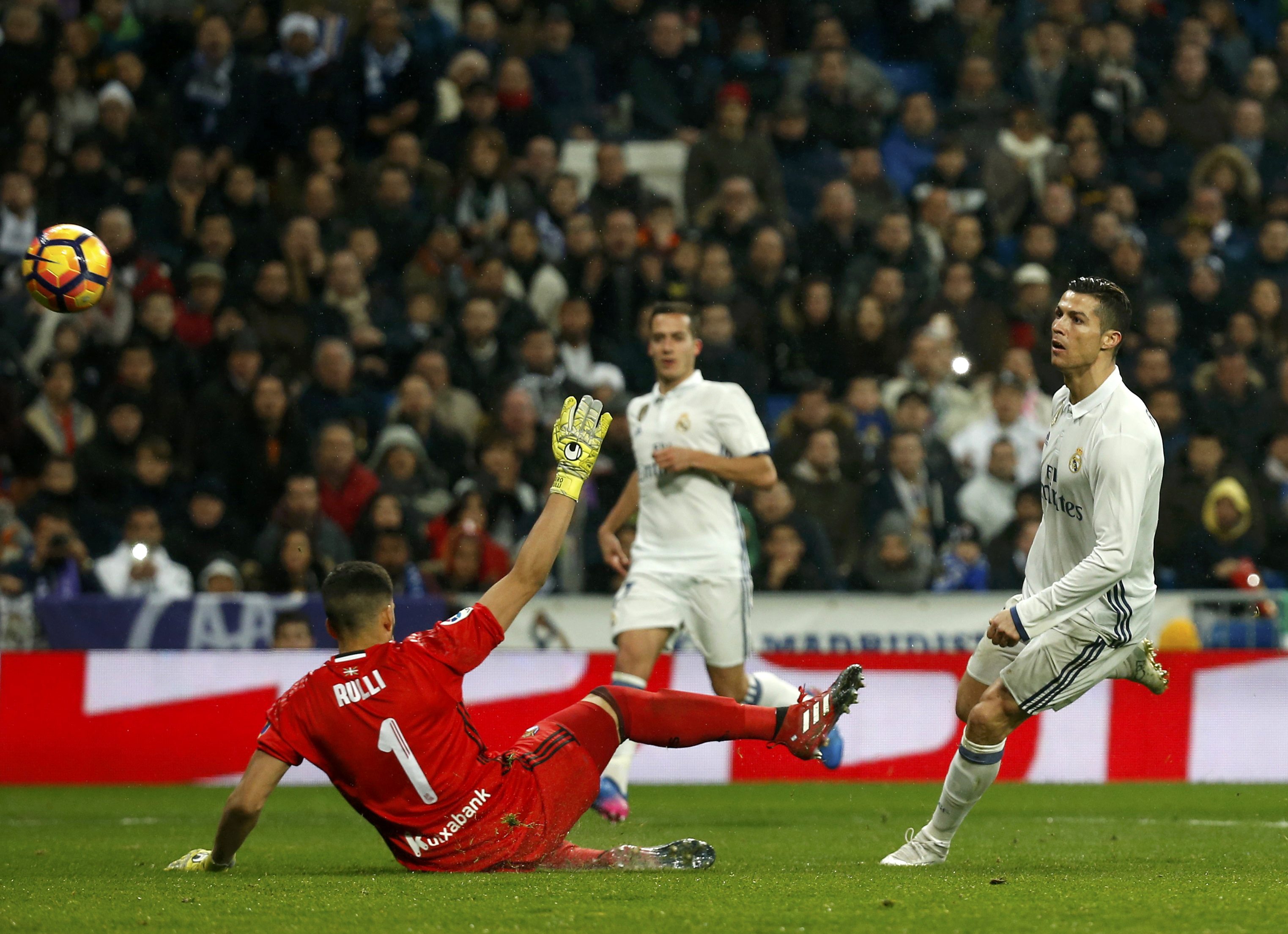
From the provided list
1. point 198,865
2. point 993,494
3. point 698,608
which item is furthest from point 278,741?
point 993,494

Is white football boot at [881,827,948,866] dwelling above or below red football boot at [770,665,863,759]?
below

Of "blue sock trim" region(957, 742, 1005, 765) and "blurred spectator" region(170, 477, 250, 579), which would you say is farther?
"blurred spectator" region(170, 477, 250, 579)

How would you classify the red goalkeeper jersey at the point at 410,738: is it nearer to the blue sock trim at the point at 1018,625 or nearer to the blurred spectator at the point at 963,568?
the blue sock trim at the point at 1018,625

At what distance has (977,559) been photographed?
42.0 feet

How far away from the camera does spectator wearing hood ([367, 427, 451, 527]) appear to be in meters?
13.2

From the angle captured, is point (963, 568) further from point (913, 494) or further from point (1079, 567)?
point (1079, 567)

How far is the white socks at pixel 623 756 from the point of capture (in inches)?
339

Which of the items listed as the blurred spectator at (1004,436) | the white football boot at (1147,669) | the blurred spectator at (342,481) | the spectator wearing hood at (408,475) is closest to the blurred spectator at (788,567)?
the blurred spectator at (1004,436)

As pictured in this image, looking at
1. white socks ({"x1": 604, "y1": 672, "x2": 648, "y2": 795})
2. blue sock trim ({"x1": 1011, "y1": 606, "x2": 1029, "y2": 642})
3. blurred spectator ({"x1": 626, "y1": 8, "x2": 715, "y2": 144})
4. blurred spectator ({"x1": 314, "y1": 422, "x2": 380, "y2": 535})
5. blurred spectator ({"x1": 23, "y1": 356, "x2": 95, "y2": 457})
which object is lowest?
white socks ({"x1": 604, "y1": 672, "x2": 648, "y2": 795})

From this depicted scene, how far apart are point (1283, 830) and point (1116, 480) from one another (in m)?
2.96

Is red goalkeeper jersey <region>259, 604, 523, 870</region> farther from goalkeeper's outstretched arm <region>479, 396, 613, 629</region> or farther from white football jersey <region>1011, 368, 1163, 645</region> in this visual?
white football jersey <region>1011, 368, 1163, 645</region>

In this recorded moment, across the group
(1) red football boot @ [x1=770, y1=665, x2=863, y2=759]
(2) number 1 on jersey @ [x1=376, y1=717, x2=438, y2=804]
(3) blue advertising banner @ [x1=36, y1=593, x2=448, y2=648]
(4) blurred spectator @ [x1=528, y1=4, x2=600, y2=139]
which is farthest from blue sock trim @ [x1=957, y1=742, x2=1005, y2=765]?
(4) blurred spectator @ [x1=528, y1=4, x2=600, y2=139]

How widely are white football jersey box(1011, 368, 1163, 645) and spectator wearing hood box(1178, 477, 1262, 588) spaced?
6.34 m

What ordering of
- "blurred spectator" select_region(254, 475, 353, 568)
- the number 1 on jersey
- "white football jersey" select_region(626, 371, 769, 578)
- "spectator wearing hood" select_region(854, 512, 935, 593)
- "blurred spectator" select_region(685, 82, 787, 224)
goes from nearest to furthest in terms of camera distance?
the number 1 on jersey, "white football jersey" select_region(626, 371, 769, 578), "spectator wearing hood" select_region(854, 512, 935, 593), "blurred spectator" select_region(254, 475, 353, 568), "blurred spectator" select_region(685, 82, 787, 224)
